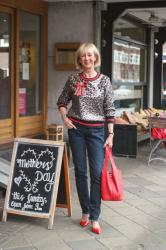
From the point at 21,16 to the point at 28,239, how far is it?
212 inches

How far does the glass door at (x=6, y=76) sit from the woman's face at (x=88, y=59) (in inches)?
161

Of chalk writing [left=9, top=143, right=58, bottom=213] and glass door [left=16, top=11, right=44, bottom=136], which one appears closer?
chalk writing [left=9, top=143, right=58, bottom=213]

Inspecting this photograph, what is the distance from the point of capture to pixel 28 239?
16.9 ft

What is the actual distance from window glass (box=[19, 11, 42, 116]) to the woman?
4.47 metres

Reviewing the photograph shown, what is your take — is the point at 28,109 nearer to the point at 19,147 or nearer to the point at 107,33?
the point at 107,33

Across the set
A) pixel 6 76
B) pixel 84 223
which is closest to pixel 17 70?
pixel 6 76

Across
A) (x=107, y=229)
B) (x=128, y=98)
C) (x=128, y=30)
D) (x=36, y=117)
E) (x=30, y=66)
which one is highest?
(x=128, y=30)

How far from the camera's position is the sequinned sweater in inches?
207

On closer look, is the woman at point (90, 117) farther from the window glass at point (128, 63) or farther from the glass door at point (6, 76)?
the window glass at point (128, 63)

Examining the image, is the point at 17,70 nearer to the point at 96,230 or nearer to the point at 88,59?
the point at 88,59

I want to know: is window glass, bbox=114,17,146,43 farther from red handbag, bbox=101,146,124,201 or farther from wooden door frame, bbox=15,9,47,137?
red handbag, bbox=101,146,124,201

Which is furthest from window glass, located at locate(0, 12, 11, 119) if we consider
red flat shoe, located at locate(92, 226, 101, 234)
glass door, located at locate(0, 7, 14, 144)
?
red flat shoe, located at locate(92, 226, 101, 234)

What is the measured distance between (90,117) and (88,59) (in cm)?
57

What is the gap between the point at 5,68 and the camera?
30.3 ft
